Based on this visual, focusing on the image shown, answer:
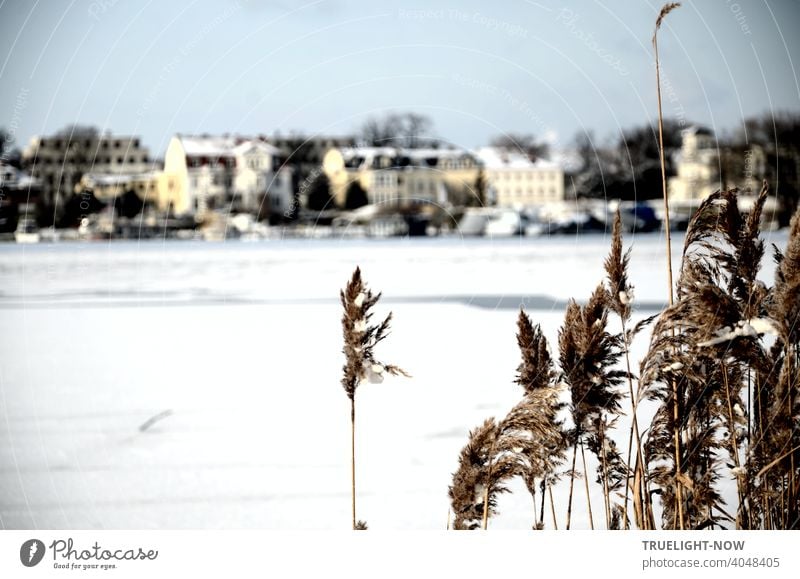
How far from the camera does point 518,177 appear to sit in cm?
732

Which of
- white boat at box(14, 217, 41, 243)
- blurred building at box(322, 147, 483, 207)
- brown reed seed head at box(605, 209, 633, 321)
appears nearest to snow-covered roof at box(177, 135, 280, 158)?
blurred building at box(322, 147, 483, 207)

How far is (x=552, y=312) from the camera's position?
8969mm

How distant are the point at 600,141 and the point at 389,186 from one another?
5.77 feet

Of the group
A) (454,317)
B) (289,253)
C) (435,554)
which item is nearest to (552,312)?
(454,317)

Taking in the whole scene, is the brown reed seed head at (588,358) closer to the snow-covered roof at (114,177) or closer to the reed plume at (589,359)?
the reed plume at (589,359)

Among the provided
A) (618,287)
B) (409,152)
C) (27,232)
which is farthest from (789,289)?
(27,232)

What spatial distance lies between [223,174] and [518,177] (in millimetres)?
2571

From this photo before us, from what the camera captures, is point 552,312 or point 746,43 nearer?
point 746,43

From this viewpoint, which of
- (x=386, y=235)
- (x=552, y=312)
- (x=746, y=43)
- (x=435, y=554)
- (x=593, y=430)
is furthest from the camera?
(x=386, y=235)

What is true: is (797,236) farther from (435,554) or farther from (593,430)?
(435,554)

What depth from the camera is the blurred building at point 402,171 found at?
6605mm

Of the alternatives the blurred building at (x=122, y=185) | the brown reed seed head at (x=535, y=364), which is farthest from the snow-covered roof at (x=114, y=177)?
the brown reed seed head at (x=535, y=364)

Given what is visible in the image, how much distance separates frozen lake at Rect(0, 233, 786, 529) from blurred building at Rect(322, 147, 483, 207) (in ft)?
4.66

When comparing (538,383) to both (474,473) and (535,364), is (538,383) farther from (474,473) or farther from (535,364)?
(474,473)
